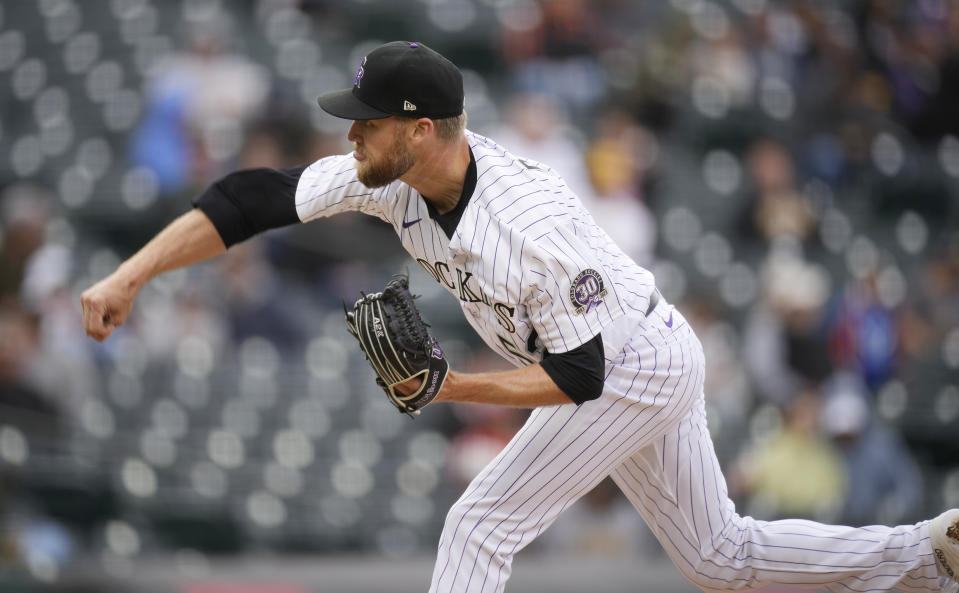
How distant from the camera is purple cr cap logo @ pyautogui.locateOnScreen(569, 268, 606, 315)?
10.0 feet

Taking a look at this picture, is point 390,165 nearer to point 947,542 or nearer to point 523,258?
point 523,258

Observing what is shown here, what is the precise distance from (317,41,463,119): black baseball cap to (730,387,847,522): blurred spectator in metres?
3.93

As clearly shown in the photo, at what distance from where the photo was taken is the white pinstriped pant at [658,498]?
3.25 meters

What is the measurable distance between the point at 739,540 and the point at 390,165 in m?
1.43

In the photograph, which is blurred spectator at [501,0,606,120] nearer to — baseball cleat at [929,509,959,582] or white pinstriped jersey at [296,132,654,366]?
white pinstriped jersey at [296,132,654,366]

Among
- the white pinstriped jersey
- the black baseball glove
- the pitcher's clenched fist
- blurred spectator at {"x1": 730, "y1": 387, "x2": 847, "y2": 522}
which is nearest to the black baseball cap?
the white pinstriped jersey

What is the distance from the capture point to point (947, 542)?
3418 mm

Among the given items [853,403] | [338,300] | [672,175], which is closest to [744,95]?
[672,175]

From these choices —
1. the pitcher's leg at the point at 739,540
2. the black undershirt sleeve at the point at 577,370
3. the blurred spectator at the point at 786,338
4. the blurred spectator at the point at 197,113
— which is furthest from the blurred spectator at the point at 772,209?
the black undershirt sleeve at the point at 577,370

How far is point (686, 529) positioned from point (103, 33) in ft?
21.2

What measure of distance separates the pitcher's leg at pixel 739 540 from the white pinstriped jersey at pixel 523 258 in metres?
0.45

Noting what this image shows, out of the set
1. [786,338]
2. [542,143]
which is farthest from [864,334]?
[542,143]

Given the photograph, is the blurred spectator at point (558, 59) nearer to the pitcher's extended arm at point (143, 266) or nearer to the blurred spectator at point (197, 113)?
the blurred spectator at point (197, 113)

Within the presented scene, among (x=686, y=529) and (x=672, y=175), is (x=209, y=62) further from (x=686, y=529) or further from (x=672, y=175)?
(x=686, y=529)
